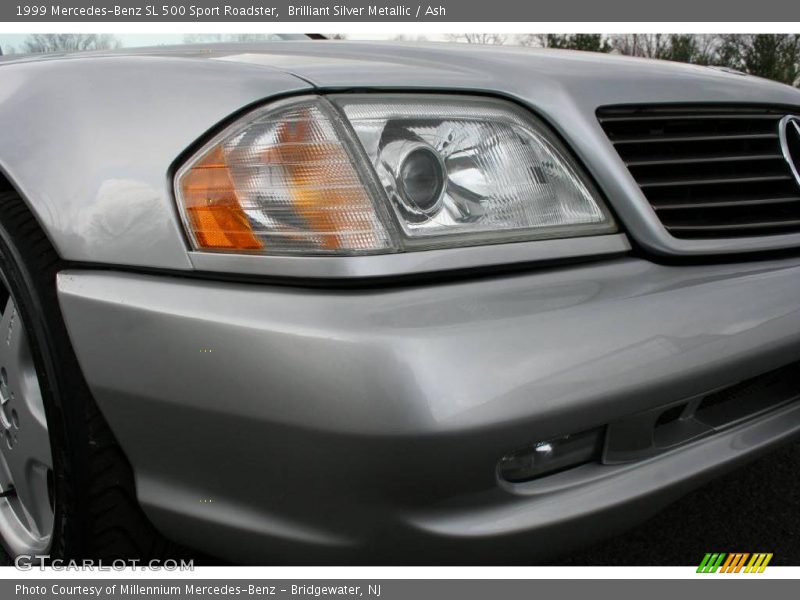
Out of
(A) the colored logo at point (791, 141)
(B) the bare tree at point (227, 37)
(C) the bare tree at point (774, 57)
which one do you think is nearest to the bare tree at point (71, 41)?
(B) the bare tree at point (227, 37)

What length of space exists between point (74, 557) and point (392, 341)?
0.83m

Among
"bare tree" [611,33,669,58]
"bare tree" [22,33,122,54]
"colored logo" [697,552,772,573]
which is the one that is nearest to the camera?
"colored logo" [697,552,772,573]

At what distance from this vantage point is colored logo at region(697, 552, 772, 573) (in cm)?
166

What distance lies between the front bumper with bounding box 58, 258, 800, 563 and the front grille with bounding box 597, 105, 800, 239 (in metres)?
0.22

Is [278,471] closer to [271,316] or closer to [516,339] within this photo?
[271,316]

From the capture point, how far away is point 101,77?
1333mm

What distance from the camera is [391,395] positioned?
102 centimetres

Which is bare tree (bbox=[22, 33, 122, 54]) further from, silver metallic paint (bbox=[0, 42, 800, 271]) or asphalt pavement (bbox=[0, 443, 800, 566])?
asphalt pavement (bbox=[0, 443, 800, 566])

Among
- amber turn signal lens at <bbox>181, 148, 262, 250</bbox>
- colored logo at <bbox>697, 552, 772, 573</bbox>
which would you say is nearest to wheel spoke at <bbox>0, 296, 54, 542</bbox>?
amber turn signal lens at <bbox>181, 148, 262, 250</bbox>

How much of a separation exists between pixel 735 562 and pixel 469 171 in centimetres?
112

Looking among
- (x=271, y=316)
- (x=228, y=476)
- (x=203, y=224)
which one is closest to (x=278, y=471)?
(x=228, y=476)

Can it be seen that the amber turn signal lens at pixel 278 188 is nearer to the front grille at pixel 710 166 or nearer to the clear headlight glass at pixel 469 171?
the clear headlight glass at pixel 469 171

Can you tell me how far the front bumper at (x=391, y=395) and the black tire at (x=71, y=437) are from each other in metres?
0.06

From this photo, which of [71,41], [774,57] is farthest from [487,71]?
[774,57]
